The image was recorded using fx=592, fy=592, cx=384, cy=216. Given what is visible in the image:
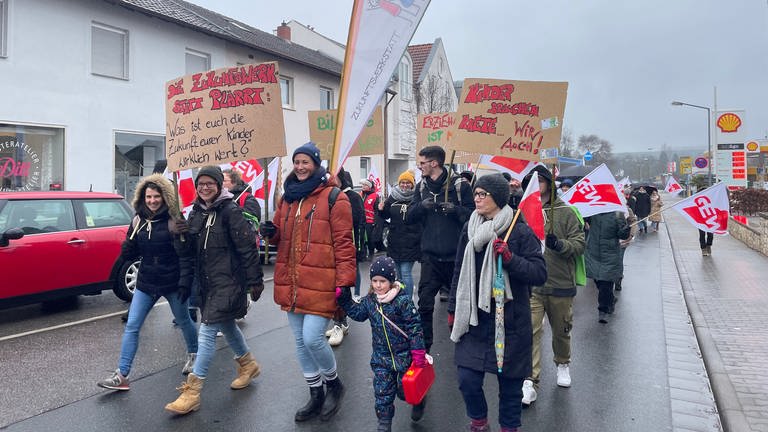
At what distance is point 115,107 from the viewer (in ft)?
50.4

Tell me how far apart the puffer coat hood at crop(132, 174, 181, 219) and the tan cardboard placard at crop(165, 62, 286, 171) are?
0.22 m

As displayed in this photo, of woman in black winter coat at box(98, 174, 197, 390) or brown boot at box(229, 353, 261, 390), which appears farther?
brown boot at box(229, 353, 261, 390)

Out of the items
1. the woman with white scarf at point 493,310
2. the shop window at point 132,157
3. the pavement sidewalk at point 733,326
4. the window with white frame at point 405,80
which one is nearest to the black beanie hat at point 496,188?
the woman with white scarf at point 493,310

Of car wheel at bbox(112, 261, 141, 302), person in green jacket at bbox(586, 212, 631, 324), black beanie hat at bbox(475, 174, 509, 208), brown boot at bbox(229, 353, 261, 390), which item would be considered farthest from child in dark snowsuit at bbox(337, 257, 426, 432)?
car wheel at bbox(112, 261, 141, 302)

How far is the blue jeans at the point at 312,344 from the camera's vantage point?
4039 millimetres

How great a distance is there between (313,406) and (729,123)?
72.9ft

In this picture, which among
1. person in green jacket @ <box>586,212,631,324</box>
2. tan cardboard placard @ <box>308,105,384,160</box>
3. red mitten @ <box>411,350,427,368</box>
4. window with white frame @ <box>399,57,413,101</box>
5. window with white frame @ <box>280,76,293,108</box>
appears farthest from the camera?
window with white frame @ <box>399,57,413,101</box>

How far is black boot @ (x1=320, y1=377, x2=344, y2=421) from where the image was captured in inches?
167

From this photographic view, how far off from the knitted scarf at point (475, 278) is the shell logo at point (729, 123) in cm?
2155

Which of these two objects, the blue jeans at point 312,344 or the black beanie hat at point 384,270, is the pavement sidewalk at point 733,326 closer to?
the black beanie hat at point 384,270

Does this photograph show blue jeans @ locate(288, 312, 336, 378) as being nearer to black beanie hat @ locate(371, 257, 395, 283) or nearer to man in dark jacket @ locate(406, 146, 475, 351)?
black beanie hat @ locate(371, 257, 395, 283)

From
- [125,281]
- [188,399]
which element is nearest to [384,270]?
[188,399]

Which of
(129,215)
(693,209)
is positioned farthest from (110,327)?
(693,209)

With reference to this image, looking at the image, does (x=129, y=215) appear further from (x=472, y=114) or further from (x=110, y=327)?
(x=472, y=114)
